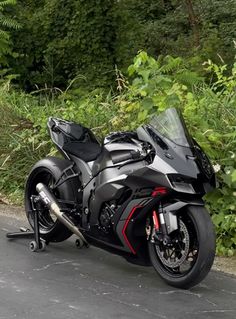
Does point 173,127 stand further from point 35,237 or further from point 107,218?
point 35,237

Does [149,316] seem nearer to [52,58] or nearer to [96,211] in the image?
[96,211]

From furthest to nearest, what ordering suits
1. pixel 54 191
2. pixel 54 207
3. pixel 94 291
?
pixel 54 191 → pixel 54 207 → pixel 94 291

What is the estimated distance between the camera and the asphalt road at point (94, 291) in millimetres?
4988

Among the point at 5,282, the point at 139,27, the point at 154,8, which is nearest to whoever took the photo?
the point at 5,282

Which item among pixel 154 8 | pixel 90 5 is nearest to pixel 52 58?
pixel 90 5

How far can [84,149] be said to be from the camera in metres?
6.29

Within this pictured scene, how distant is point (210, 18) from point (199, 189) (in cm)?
1436

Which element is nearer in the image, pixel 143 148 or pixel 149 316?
pixel 149 316

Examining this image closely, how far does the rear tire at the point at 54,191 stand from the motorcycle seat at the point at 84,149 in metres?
0.17

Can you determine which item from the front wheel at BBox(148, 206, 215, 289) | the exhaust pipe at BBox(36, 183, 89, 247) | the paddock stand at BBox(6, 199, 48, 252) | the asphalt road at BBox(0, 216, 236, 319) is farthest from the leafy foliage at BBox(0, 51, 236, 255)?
the paddock stand at BBox(6, 199, 48, 252)

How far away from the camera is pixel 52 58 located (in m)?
15.7

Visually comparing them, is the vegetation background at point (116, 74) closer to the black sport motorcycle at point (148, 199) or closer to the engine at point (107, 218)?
the black sport motorcycle at point (148, 199)

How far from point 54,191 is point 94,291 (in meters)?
1.32

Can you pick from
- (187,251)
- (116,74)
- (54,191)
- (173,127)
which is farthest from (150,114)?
(116,74)
